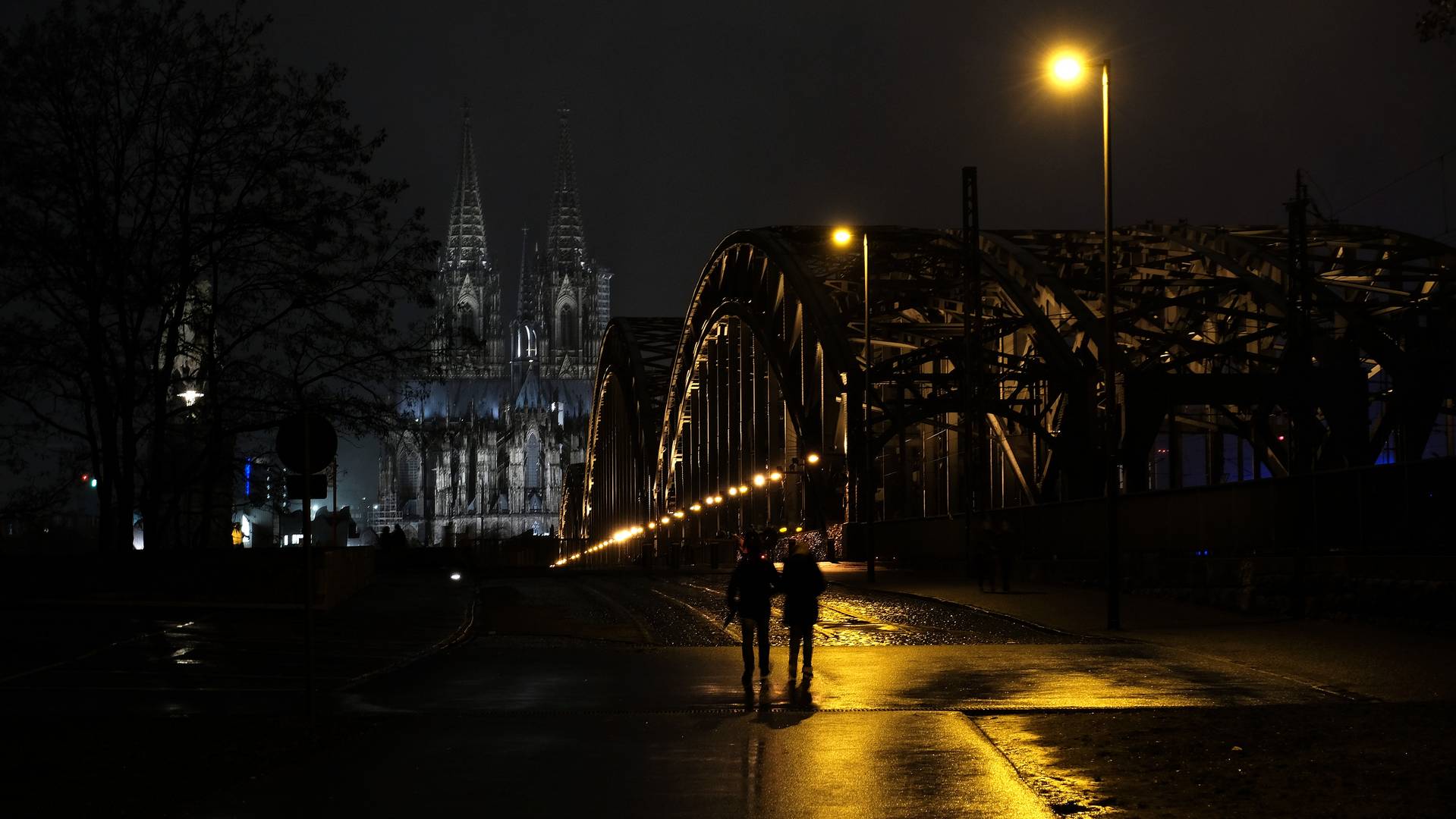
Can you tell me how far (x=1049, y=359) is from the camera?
2233 inches

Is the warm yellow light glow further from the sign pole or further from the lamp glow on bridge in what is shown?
the sign pole

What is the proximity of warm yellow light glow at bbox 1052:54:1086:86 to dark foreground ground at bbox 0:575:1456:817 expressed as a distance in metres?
8.15

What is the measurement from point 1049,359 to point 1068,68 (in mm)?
30458

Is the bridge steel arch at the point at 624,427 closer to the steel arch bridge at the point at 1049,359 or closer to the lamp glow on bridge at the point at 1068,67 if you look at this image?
the steel arch bridge at the point at 1049,359

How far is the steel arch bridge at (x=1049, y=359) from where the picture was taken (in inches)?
1863

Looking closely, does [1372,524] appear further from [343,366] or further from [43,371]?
[43,371]

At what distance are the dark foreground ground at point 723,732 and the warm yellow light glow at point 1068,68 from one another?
26.7 ft

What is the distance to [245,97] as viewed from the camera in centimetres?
3297

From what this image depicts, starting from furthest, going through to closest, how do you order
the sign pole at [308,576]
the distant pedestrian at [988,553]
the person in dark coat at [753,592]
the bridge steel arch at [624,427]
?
the bridge steel arch at [624,427]
the distant pedestrian at [988,553]
the person in dark coat at [753,592]
the sign pole at [308,576]

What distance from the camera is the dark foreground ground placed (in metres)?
10.5

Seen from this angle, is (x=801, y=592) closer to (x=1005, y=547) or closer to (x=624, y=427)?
(x=1005, y=547)

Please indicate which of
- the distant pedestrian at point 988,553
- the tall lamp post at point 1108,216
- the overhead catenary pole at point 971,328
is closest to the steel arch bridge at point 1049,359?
the overhead catenary pole at point 971,328

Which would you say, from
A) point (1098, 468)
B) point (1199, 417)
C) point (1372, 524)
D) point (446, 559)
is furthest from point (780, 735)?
point (446, 559)

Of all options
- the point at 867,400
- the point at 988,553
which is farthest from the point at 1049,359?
the point at 988,553
